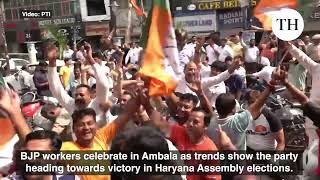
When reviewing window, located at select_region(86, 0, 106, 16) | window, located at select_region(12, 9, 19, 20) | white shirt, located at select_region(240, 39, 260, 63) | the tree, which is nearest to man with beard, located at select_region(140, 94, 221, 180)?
white shirt, located at select_region(240, 39, 260, 63)

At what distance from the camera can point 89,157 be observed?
3957 mm

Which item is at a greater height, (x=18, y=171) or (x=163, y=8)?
(x=163, y=8)

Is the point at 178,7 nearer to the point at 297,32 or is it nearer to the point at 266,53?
the point at 266,53

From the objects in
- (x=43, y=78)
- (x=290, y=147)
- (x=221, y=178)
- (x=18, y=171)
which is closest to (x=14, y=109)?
(x=18, y=171)

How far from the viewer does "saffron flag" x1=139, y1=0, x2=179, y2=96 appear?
171 inches

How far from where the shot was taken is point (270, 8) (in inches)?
211

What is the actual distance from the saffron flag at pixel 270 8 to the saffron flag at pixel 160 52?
3.55 feet

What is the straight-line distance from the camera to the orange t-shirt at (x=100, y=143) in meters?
3.86

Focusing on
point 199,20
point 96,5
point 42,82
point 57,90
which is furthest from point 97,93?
point 199,20

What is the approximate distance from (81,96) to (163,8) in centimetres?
123

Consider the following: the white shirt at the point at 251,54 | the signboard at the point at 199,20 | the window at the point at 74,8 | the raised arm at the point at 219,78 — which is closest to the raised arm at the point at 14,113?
the raised arm at the point at 219,78

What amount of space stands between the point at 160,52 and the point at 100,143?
938 millimetres

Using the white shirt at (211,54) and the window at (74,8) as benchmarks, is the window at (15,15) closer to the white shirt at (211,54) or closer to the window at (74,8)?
the window at (74,8)

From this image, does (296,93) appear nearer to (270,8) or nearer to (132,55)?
(270,8)
